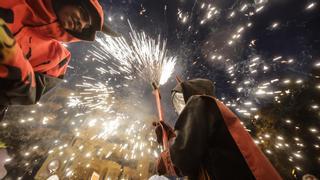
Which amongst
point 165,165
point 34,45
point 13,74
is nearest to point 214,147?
point 165,165

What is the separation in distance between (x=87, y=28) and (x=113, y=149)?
30776 millimetres

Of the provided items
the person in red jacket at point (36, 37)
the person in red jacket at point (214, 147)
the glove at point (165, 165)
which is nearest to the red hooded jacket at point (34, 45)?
the person in red jacket at point (36, 37)

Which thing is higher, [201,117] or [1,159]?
[201,117]

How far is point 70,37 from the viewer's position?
2137 millimetres

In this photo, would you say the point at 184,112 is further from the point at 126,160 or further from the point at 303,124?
the point at 126,160

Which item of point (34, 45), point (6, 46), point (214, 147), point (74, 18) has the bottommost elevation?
point (6, 46)

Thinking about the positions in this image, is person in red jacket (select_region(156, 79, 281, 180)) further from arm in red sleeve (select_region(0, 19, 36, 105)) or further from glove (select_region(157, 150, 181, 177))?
arm in red sleeve (select_region(0, 19, 36, 105))

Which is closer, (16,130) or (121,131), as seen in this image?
(16,130)

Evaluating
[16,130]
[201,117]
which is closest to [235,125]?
[201,117]

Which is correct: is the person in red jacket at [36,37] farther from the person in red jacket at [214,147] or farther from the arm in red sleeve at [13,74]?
the person in red jacket at [214,147]

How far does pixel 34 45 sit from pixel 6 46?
2.44 ft

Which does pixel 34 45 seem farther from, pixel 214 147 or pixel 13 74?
pixel 214 147

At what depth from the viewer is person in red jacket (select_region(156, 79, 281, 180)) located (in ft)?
6.32

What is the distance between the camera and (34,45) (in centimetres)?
191
